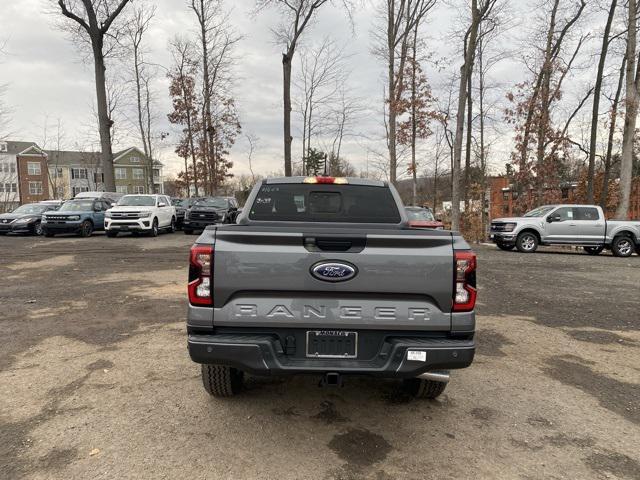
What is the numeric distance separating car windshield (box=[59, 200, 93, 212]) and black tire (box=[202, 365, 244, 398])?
18.4 metres

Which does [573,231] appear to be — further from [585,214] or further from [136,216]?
[136,216]

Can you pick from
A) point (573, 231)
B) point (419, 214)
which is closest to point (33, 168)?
point (419, 214)

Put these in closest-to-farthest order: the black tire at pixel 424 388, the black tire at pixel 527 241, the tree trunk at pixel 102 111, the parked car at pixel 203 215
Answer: the black tire at pixel 424 388, the black tire at pixel 527 241, the parked car at pixel 203 215, the tree trunk at pixel 102 111

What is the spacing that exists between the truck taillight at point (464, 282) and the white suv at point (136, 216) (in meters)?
17.6

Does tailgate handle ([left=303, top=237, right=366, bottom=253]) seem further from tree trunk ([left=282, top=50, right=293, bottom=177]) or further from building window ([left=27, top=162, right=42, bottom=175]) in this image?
building window ([left=27, top=162, right=42, bottom=175])

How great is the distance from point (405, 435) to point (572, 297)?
648 centimetres

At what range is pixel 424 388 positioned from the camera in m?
3.67

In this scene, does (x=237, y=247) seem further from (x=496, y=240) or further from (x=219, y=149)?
(x=219, y=149)

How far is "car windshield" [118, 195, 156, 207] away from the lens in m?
18.9

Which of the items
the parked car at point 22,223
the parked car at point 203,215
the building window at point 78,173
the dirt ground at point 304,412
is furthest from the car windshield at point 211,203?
the building window at point 78,173

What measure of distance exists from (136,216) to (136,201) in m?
1.27

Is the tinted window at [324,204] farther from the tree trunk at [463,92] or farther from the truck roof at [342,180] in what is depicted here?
the tree trunk at [463,92]

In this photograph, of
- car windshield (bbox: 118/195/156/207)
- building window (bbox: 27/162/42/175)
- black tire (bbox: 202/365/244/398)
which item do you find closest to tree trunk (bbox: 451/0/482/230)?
car windshield (bbox: 118/195/156/207)

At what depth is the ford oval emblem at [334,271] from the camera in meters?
2.82
